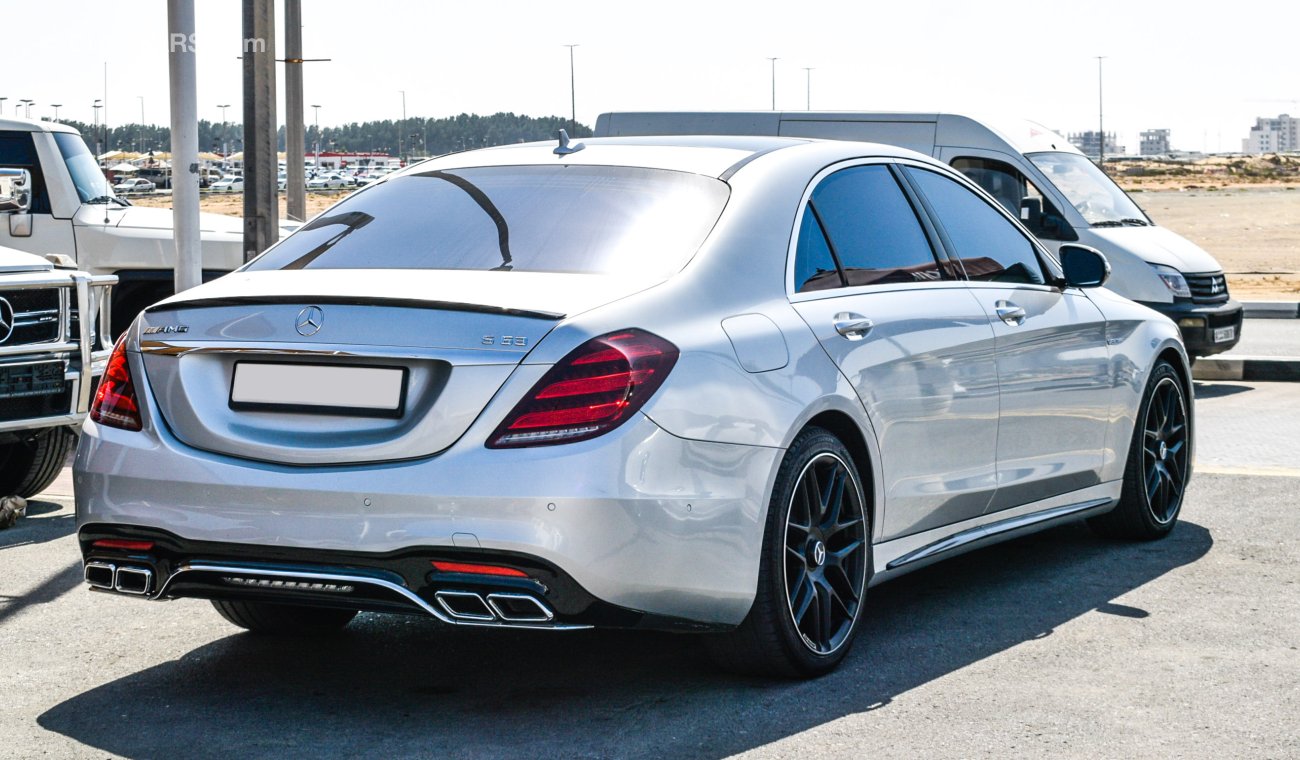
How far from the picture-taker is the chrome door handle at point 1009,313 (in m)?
5.83

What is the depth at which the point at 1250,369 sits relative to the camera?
1388 cm

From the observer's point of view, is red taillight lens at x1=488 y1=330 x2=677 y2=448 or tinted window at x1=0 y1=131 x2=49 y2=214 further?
tinted window at x1=0 y1=131 x2=49 y2=214

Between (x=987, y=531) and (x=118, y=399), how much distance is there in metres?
2.81

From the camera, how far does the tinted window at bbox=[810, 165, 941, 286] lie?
5.20m

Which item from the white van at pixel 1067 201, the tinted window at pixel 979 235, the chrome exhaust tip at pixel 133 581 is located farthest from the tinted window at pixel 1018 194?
the chrome exhaust tip at pixel 133 581

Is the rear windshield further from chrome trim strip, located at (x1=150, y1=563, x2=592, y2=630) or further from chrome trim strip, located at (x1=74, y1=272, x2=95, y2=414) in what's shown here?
chrome trim strip, located at (x1=74, y1=272, x2=95, y2=414)

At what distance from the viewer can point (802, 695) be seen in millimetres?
4613

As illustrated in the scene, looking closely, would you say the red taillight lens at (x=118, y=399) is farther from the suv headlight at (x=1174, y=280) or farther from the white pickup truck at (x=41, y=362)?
the suv headlight at (x=1174, y=280)

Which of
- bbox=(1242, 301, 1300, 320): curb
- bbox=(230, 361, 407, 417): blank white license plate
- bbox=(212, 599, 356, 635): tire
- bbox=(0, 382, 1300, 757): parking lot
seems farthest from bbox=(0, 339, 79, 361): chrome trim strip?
bbox=(1242, 301, 1300, 320): curb

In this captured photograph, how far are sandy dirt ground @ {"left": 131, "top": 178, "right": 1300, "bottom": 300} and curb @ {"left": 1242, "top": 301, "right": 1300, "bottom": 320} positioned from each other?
280 centimetres

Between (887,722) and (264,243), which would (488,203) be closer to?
(887,722)

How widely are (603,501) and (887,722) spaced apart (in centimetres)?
95

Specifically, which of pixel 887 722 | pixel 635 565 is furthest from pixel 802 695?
pixel 635 565

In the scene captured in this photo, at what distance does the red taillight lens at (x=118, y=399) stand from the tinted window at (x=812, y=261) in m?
1.79
